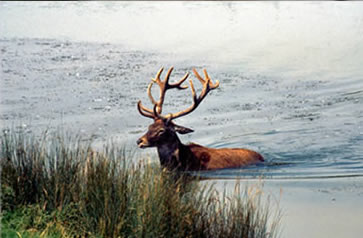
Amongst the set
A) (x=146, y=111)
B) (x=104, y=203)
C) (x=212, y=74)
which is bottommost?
(x=104, y=203)

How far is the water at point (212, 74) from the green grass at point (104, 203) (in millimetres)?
3364

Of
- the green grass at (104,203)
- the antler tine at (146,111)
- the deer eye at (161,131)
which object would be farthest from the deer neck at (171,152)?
the green grass at (104,203)

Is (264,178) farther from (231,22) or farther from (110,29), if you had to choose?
(231,22)

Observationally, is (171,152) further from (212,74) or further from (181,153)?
(212,74)

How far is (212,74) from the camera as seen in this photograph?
771 inches

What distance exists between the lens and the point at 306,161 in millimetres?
13477

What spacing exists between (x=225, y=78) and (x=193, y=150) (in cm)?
722

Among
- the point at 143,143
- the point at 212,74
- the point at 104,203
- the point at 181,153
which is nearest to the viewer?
the point at 104,203

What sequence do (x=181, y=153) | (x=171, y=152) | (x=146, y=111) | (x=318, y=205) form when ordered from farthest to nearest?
(x=146, y=111)
(x=181, y=153)
(x=171, y=152)
(x=318, y=205)

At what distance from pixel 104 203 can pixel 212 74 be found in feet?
37.2

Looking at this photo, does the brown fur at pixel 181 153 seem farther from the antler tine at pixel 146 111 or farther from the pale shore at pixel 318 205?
the pale shore at pixel 318 205

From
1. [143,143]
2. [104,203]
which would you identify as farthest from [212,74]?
[104,203]

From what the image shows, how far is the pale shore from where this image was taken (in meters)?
9.55

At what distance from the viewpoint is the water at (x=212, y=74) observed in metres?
14.6
